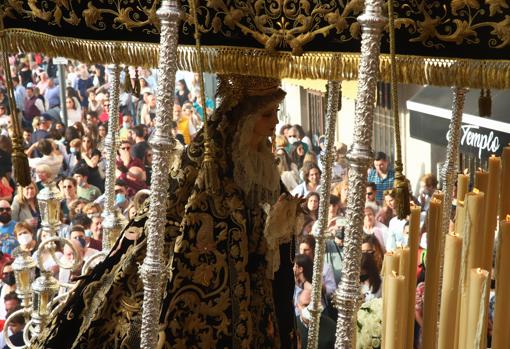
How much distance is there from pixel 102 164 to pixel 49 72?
8.17 feet

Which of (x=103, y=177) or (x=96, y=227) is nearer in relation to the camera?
(x=96, y=227)

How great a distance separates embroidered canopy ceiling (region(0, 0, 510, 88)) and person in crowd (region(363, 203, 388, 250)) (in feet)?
9.89

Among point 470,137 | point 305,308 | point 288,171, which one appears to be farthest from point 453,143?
point 288,171

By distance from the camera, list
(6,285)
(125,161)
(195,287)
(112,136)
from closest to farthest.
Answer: (195,287)
(112,136)
(6,285)
(125,161)

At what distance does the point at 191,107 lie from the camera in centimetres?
779

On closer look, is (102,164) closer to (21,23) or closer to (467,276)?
(21,23)

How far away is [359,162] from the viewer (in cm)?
214

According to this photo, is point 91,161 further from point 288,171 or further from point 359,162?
point 359,162

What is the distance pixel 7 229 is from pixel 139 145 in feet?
4.14

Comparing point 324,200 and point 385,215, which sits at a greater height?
point 324,200

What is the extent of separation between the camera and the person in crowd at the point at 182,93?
8.01 m

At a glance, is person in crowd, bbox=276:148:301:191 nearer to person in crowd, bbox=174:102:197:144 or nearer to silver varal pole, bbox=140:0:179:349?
person in crowd, bbox=174:102:197:144

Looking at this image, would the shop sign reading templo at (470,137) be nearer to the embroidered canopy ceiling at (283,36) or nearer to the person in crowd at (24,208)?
the embroidered canopy ceiling at (283,36)

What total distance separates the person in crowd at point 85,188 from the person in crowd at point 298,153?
1595 mm
